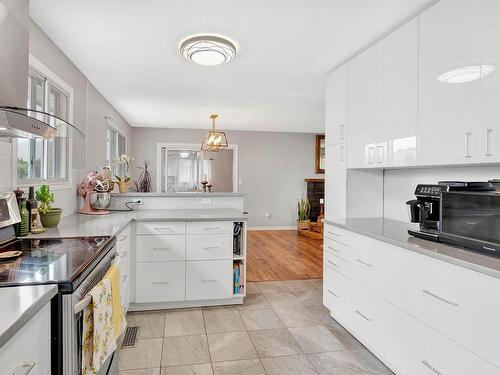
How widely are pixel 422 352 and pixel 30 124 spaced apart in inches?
86.6

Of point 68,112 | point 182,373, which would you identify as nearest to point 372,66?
point 182,373

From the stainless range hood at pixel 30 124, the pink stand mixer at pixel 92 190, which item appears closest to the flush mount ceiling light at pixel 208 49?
the stainless range hood at pixel 30 124

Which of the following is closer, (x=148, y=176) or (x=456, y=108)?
(x=456, y=108)

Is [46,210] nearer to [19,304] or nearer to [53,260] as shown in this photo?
[53,260]

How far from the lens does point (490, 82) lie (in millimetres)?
1598

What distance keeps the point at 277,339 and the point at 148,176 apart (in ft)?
17.6

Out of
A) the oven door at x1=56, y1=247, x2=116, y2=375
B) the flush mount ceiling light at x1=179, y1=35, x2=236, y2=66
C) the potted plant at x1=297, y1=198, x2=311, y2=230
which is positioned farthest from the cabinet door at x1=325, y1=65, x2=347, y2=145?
the potted plant at x1=297, y1=198, x2=311, y2=230

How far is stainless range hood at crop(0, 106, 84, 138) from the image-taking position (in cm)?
128

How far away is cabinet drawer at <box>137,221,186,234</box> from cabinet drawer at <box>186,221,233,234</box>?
0.07 m

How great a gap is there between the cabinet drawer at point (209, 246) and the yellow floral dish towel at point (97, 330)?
149 centimetres

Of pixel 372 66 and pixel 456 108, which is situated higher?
pixel 372 66

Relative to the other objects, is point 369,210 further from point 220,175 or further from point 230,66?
point 220,175

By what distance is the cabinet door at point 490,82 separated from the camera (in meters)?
1.57

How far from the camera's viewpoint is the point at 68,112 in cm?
313
